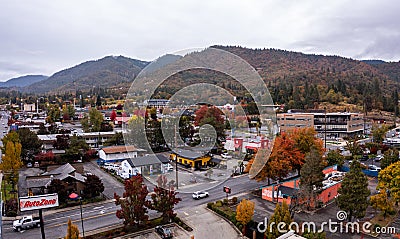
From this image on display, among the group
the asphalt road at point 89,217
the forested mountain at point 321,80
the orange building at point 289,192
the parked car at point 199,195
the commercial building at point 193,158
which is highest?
the forested mountain at point 321,80

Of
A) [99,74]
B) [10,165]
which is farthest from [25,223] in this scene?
[99,74]

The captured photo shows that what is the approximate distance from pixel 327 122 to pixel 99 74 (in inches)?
4680

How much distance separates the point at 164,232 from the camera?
9555mm

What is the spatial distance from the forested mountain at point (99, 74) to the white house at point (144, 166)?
87.6 meters

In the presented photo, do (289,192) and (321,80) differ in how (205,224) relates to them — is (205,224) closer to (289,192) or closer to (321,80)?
(289,192)

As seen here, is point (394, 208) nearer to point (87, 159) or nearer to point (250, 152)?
point (250, 152)

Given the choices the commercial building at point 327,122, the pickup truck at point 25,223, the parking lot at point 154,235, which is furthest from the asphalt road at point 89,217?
the commercial building at point 327,122

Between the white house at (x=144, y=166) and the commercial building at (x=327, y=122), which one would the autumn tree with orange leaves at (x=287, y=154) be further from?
the commercial building at (x=327, y=122)

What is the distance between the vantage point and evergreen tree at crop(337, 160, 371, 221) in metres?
9.78

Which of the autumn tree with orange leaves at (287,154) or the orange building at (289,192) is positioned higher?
the autumn tree with orange leaves at (287,154)

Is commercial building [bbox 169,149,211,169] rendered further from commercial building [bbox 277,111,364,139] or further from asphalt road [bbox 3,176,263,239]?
commercial building [bbox 277,111,364,139]

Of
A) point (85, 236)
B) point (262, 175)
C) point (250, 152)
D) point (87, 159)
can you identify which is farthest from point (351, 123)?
point (85, 236)

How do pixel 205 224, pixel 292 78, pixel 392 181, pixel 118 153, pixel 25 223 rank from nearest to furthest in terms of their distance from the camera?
1. pixel 25 223
2. pixel 205 224
3. pixel 392 181
4. pixel 118 153
5. pixel 292 78

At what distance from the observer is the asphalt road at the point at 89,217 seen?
393 inches
